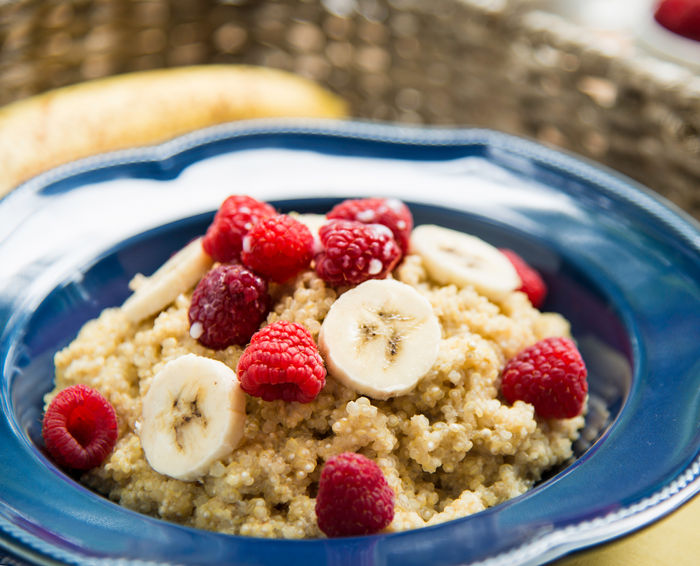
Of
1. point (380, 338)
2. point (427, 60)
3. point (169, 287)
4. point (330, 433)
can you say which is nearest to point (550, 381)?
point (380, 338)

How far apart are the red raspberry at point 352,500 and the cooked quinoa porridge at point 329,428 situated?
0.18 feet

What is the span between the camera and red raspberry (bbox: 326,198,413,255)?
174 centimetres

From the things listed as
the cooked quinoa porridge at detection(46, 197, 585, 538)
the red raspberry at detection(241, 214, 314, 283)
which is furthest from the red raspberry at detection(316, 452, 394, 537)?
the red raspberry at detection(241, 214, 314, 283)

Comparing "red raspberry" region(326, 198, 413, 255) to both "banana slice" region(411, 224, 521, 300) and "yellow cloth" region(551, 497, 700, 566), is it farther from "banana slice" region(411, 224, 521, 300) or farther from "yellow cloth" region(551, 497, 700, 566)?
"yellow cloth" region(551, 497, 700, 566)

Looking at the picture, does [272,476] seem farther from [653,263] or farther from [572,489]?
[653,263]

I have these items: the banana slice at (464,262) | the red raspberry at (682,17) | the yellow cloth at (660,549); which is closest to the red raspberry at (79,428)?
the banana slice at (464,262)

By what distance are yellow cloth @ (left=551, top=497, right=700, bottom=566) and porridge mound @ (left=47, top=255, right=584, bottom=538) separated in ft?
0.66

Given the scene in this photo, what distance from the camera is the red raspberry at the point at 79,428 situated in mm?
1490

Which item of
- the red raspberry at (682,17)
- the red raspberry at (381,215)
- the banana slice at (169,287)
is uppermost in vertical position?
the red raspberry at (682,17)

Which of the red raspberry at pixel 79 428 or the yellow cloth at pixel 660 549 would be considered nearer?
the yellow cloth at pixel 660 549

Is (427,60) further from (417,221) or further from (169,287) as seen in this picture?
(169,287)

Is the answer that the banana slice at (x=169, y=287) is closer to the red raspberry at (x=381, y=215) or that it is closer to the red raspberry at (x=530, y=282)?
the red raspberry at (x=381, y=215)

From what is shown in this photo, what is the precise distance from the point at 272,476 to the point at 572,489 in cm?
54

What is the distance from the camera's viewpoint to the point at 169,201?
2098 mm
